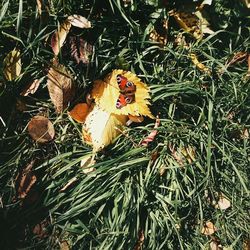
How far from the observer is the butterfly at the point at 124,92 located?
77.0 inches

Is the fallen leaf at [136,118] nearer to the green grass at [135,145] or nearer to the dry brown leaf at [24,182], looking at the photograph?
the green grass at [135,145]

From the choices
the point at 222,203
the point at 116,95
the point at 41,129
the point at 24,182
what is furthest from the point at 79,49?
the point at 222,203

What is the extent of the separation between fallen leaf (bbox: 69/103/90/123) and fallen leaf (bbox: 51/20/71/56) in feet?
0.86

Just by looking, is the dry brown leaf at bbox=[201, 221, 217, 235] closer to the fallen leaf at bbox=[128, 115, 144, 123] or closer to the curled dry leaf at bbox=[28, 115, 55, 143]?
the fallen leaf at bbox=[128, 115, 144, 123]

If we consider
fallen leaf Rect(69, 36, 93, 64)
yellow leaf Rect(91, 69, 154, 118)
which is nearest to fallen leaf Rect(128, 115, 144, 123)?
yellow leaf Rect(91, 69, 154, 118)

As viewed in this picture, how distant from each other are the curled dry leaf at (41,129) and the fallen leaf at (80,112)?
4.4 inches

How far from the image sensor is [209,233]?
6.74 feet

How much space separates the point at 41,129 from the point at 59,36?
42cm

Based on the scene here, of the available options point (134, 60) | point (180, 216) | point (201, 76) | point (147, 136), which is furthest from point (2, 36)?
point (180, 216)

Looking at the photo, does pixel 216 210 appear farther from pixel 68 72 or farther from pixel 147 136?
pixel 68 72

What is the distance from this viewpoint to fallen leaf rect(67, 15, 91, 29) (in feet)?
6.24

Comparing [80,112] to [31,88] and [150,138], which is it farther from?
[150,138]

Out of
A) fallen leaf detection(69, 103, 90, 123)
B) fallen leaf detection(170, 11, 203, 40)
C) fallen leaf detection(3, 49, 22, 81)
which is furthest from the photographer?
fallen leaf detection(170, 11, 203, 40)

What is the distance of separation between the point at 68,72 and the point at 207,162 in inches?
29.1
